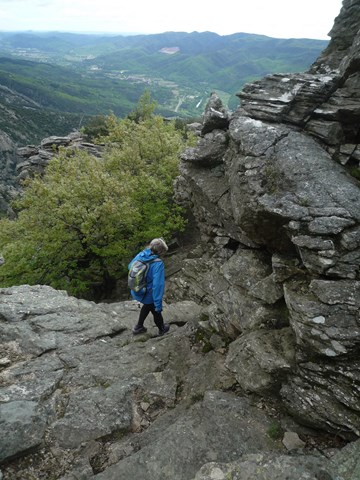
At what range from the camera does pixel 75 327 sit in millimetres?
14422

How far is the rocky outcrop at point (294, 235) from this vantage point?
8023 mm

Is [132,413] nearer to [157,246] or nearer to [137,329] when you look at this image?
[137,329]

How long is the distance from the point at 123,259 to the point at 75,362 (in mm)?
14720

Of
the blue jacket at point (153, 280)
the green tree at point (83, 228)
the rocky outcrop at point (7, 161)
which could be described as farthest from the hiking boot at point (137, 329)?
the rocky outcrop at point (7, 161)

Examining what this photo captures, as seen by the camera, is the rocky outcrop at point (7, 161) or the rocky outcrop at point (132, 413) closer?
the rocky outcrop at point (132, 413)

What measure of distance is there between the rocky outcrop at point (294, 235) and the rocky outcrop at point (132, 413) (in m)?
0.67

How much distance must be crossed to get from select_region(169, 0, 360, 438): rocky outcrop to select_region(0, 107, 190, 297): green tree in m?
10.9

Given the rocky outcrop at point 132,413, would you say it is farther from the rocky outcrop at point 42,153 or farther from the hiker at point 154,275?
the rocky outcrop at point 42,153

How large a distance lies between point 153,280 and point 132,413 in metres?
A: 4.33

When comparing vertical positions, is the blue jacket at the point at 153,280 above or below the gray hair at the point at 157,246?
below

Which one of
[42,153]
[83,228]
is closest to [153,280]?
[83,228]

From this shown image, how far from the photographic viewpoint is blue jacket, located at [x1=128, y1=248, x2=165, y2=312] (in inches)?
494

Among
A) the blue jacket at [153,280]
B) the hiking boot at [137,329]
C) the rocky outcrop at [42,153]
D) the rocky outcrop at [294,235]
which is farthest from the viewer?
the rocky outcrop at [42,153]

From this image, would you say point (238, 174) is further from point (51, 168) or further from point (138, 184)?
point (51, 168)
